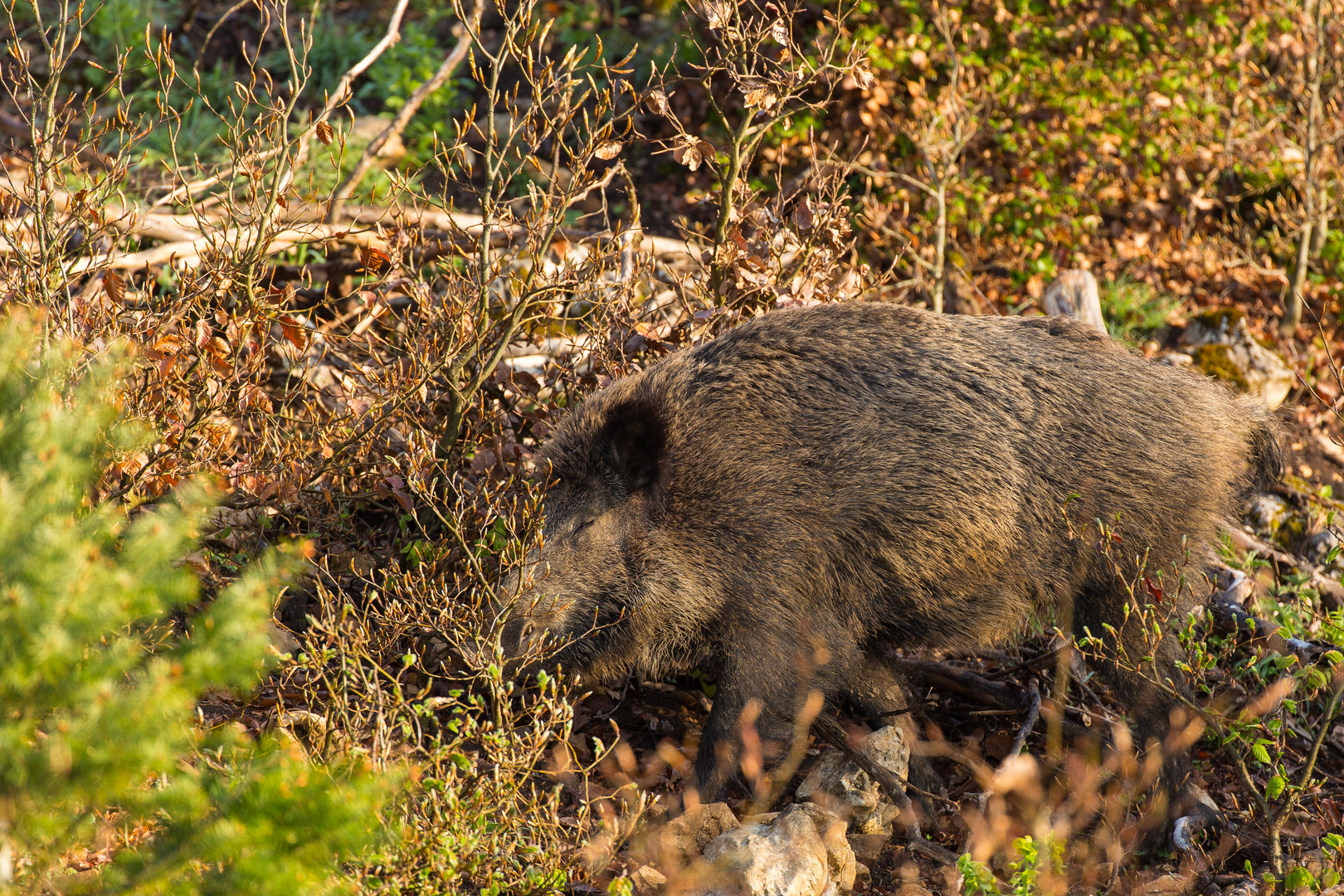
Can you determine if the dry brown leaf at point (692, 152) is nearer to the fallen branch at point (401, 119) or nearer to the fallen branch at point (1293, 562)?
the fallen branch at point (401, 119)

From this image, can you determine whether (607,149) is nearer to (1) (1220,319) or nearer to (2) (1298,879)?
(2) (1298,879)

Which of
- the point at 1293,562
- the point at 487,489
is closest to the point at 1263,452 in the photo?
the point at 1293,562

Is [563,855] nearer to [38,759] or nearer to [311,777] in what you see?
[311,777]

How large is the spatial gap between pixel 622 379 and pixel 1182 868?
8.96 ft

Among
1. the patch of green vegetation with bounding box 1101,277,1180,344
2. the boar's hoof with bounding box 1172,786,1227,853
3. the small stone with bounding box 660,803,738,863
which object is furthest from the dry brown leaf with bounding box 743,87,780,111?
the patch of green vegetation with bounding box 1101,277,1180,344

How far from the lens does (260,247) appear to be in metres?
4.29

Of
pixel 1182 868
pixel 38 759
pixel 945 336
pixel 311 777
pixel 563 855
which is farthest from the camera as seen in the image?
pixel 945 336

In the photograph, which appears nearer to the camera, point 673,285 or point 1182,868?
point 1182,868

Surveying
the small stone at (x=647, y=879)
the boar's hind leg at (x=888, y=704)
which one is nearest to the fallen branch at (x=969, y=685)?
the boar's hind leg at (x=888, y=704)

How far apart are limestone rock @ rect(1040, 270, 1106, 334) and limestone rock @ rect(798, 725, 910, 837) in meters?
3.86

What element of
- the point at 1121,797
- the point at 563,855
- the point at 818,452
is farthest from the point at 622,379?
the point at 1121,797

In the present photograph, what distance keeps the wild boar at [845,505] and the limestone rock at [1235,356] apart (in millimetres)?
3696

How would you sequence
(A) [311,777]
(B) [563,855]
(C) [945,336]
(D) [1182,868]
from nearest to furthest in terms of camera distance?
(A) [311,777] < (B) [563,855] < (D) [1182,868] < (C) [945,336]

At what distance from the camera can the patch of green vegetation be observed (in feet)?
25.8
